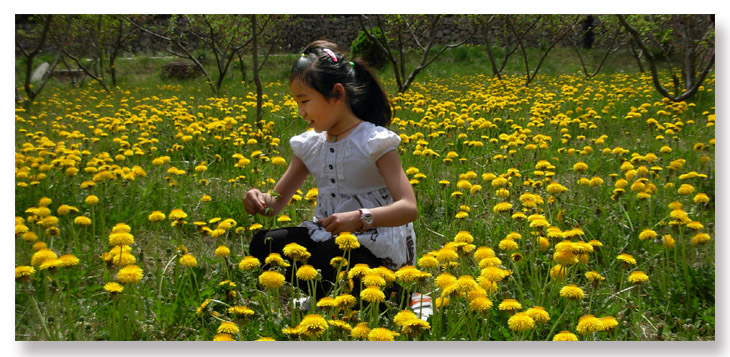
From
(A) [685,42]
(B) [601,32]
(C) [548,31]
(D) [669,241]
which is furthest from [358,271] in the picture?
(C) [548,31]

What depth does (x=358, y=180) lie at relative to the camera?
6.17 feet

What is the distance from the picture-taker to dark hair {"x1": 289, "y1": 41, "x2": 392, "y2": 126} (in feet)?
5.96

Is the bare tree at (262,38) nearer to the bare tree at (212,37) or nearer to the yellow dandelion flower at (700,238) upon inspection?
the bare tree at (212,37)

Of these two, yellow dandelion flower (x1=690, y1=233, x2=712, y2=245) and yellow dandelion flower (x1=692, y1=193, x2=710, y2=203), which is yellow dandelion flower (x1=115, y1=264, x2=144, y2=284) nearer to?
yellow dandelion flower (x1=690, y1=233, x2=712, y2=245)

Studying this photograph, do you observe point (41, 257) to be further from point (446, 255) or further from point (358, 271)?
point (446, 255)

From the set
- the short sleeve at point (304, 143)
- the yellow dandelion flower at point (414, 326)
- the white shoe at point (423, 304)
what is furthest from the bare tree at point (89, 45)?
the yellow dandelion flower at point (414, 326)

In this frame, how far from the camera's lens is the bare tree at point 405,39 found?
13.2 feet

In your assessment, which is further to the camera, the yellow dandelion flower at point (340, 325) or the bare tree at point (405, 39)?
the bare tree at point (405, 39)

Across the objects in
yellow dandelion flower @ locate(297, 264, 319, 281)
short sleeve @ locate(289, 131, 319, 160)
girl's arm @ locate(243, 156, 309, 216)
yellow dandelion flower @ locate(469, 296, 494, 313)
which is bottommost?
yellow dandelion flower @ locate(469, 296, 494, 313)

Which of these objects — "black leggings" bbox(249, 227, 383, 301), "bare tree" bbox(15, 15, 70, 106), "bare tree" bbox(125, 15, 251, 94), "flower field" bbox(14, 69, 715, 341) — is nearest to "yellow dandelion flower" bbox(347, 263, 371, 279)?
"flower field" bbox(14, 69, 715, 341)

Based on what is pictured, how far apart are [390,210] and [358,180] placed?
0.25 meters

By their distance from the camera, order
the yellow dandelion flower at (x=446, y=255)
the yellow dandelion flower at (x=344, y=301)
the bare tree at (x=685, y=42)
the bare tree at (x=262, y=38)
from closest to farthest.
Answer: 1. the yellow dandelion flower at (x=344, y=301)
2. the yellow dandelion flower at (x=446, y=255)
3. the bare tree at (x=685, y=42)
4. the bare tree at (x=262, y=38)

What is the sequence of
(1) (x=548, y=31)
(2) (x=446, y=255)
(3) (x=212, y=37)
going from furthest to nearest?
(3) (x=212, y=37) → (1) (x=548, y=31) → (2) (x=446, y=255)
